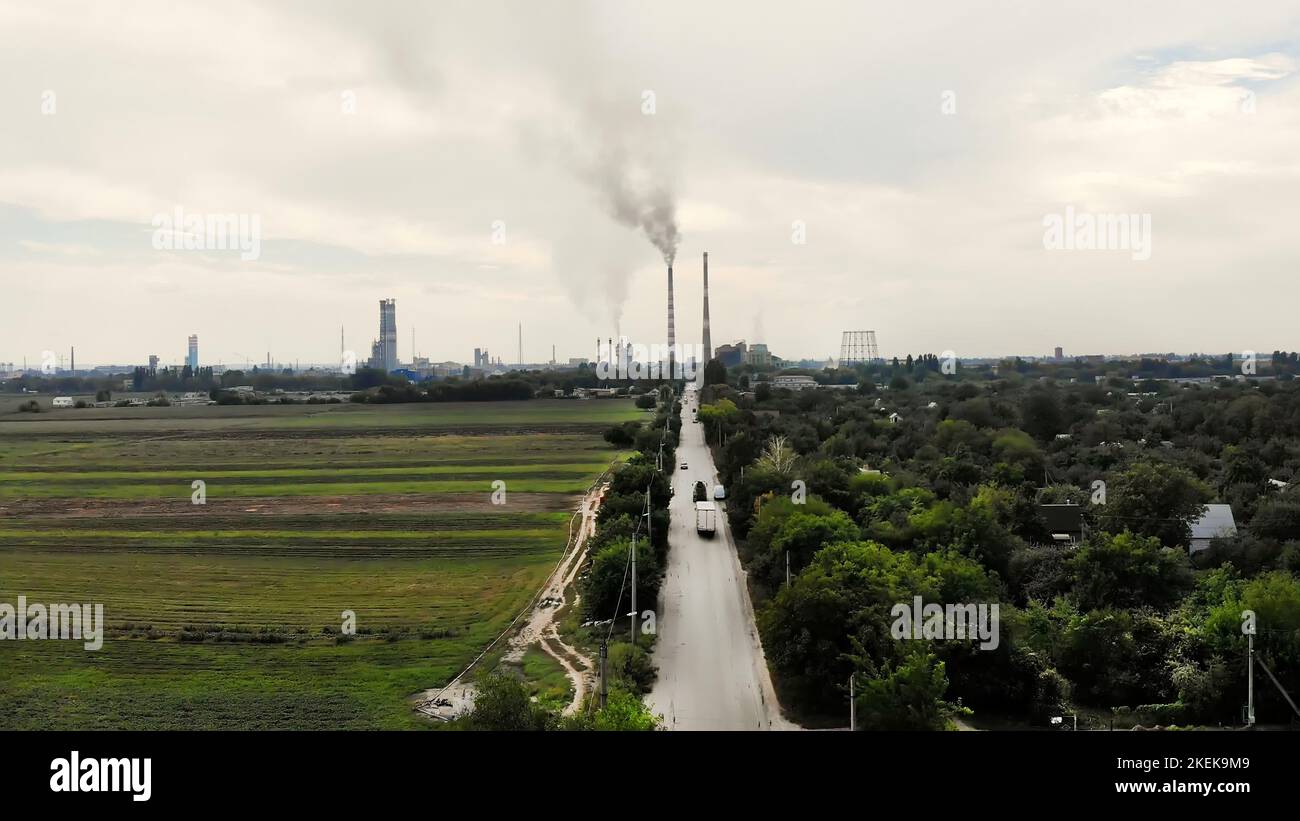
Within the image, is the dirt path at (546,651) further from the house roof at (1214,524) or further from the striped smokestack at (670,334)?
the striped smokestack at (670,334)

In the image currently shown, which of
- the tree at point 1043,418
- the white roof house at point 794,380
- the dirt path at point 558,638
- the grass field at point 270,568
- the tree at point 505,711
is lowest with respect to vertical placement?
the dirt path at point 558,638

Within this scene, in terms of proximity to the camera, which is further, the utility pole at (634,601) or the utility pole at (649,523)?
the utility pole at (649,523)

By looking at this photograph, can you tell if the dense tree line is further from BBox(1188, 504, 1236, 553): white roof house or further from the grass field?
the grass field

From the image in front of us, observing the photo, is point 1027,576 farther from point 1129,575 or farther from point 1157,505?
point 1157,505

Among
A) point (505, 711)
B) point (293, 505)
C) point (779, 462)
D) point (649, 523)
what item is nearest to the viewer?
point (505, 711)

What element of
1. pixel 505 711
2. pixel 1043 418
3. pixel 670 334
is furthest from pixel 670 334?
pixel 505 711

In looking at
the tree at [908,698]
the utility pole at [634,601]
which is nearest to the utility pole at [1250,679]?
the tree at [908,698]
